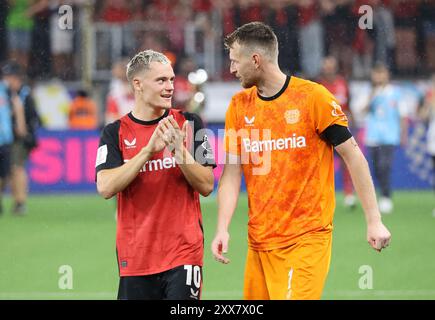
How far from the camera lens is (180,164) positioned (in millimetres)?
5750

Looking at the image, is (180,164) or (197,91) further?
(197,91)

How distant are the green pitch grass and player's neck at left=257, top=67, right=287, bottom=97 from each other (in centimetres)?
349

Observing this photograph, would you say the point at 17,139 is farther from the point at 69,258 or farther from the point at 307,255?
the point at 307,255

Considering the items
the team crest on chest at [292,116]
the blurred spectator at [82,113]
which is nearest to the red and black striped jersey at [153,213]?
the team crest on chest at [292,116]

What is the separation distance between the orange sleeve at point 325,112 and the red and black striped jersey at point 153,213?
720 millimetres

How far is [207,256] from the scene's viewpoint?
11.7m

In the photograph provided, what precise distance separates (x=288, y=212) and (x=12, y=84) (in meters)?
10.4

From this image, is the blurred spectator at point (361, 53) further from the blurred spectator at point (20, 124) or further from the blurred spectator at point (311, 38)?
the blurred spectator at point (20, 124)

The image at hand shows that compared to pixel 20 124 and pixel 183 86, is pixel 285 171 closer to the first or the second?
pixel 20 124

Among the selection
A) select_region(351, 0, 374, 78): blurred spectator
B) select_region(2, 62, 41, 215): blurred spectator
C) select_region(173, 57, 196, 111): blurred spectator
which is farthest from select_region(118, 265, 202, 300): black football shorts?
select_region(351, 0, 374, 78): blurred spectator

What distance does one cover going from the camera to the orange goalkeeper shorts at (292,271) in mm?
5855

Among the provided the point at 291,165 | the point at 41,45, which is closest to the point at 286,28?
the point at 41,45
